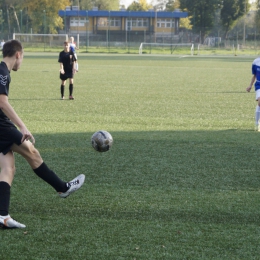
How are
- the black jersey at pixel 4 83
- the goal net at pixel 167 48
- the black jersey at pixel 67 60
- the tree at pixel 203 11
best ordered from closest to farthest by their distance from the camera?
1. the black jersey at pixel 4 83
2. the black jersey at pixel 67 60
3. the goal net at pixel 167 48
4. the tree at pixel 203 11

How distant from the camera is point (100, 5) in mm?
108312

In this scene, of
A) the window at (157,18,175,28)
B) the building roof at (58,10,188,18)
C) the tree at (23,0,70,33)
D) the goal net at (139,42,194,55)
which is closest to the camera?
the goal net at (139,42,194,55)

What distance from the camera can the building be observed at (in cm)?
7638

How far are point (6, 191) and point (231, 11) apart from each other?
82.2m

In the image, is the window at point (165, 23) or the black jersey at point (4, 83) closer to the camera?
the black jersey at point (4, 83)

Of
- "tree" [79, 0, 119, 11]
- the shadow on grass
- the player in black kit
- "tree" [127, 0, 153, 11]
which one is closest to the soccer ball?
the shadow on grass

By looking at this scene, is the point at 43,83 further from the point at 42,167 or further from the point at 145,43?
the point at 145,43

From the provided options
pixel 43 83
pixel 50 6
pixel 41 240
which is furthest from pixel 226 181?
pixel 50 6

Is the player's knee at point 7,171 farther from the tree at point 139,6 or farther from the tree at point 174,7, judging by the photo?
the tree at point 139,6

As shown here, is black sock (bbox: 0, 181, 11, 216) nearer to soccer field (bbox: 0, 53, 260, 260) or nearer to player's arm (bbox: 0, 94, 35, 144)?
soccer field (bbox: 0, 53, 260, 260)

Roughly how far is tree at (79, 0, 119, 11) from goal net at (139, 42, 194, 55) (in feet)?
125

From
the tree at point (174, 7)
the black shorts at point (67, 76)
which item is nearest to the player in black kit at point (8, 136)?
the black shorts at point (67, 76)

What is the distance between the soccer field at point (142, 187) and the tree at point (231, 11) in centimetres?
7007

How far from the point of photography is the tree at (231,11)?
83.1 m
